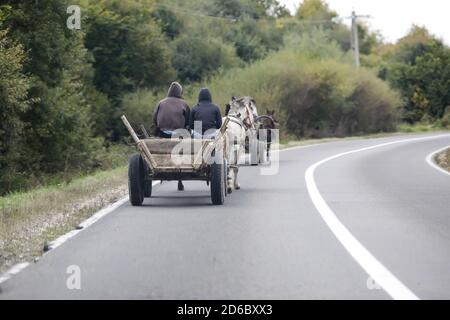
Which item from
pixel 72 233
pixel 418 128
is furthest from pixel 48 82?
pixel 418 128

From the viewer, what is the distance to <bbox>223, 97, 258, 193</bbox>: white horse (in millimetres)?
19986

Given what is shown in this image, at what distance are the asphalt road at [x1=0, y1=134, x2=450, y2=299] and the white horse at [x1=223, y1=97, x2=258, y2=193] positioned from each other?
25.1 inches

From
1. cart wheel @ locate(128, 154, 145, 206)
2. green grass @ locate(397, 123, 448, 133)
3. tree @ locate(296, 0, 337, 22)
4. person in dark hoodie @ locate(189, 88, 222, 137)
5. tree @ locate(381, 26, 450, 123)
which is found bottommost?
green grass @ locate(397, 123, 448, 133)

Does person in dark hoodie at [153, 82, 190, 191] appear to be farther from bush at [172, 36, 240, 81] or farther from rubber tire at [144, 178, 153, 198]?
bush at [172, 36, 240, 81]

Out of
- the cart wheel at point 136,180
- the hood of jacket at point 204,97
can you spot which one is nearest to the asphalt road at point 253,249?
the cart wheel at point 136,180

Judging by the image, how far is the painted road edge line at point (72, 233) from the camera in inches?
404

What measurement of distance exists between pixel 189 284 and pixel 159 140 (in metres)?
7.60

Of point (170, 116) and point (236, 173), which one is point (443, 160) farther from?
point (170, 116)

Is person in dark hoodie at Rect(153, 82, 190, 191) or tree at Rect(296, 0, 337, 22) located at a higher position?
tree at Rect(296, 0, 337, 22)

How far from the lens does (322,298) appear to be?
338 inches

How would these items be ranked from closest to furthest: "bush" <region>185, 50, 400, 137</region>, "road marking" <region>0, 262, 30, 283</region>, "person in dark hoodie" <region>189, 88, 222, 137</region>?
"road marking" <region>0, 262, 30, 283</region> → "person in dark hoodie" <region>189, 88, 222, 137</region> → "bush" <region>185, 50, 400, 137</region>

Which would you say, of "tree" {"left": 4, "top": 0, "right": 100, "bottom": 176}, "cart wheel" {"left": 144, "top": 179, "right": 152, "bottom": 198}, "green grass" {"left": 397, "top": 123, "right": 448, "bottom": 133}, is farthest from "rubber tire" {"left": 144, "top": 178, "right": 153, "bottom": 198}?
"green grass" {"left": 397, "top": 123, "right": 448, "bottom": 133}
